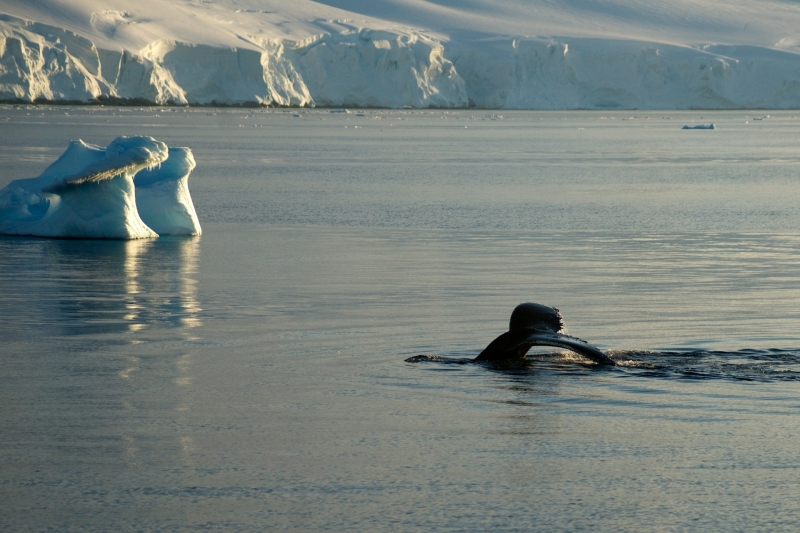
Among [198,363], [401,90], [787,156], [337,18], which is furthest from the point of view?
[337,18]

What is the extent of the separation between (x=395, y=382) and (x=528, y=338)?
3.29 ft

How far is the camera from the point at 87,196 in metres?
17.1

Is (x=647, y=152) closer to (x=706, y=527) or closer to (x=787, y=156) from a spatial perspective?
(x=787, y=156)

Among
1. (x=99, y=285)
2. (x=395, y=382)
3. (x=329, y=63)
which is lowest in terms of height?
(x=99, y=285)

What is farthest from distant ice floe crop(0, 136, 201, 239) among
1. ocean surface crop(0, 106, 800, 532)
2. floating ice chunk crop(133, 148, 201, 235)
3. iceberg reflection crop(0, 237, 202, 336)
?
ocean surface crop(0, 106, 800, 532)

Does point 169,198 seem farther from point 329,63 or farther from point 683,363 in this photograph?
point 329,63

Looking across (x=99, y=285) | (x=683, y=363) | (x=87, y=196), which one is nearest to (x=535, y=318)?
(x=683, y=363)

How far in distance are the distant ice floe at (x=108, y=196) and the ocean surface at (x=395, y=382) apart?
25.0 inches

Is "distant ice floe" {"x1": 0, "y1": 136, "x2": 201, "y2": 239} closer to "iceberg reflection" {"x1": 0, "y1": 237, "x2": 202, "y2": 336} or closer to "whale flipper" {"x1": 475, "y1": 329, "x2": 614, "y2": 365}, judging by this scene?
"iceberg reflection" {"x1": 0, "y1": 237, "x2": 202, "y2": 336}

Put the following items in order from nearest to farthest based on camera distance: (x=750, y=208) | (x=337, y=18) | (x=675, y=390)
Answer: (x=675, y=390) → (x=750, y=208) → (x=337, y=18)

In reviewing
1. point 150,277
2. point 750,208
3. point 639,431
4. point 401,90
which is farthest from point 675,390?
point 401,90

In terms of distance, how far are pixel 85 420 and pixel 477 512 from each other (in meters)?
2.47

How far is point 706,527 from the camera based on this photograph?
4.86m

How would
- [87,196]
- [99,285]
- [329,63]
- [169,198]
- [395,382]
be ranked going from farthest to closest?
[329,63] → [169,198] → [87,196] → [99,285] → [395,382]
